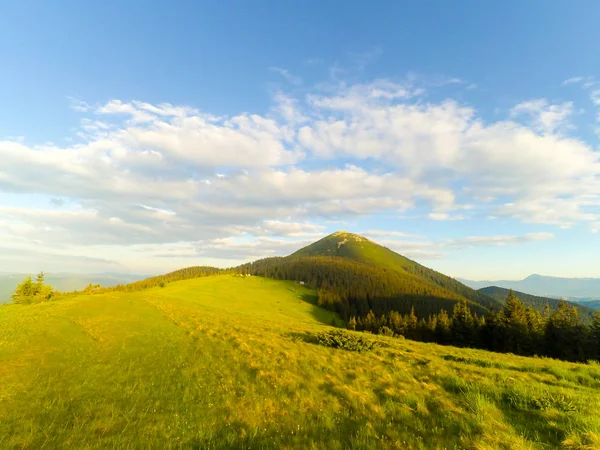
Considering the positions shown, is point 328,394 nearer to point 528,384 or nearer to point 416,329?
point 528,384

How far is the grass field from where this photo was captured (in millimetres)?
7152

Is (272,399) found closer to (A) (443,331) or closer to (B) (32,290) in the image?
(A) (443,331)

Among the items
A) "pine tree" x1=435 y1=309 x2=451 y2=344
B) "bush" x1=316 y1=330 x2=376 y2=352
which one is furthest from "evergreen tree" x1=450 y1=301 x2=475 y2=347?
"bush" x1=316 y1=330 x2=376 y2=352

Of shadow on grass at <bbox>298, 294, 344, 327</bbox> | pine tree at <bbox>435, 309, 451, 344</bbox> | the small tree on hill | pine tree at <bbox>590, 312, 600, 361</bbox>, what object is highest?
the small tree on hill

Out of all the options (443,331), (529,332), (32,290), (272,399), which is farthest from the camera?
(443,331)

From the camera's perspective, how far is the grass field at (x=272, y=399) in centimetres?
715

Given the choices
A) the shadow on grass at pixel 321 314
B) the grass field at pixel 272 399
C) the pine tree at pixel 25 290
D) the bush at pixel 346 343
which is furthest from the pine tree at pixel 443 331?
the pine tree at pixel 25 290

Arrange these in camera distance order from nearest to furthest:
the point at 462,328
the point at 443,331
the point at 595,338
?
the point at 595,338, the point at 462,328, the point at 443,331

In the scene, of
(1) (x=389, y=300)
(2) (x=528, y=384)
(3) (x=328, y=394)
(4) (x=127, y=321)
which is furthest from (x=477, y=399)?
(1) (x=389, y=300)

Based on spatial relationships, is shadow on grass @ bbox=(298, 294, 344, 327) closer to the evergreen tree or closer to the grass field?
the evergreen tree

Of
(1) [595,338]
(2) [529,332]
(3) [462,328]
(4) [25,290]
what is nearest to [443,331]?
(3) [462,328]

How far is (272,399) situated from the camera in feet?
33.2

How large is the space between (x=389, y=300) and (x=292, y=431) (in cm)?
19674

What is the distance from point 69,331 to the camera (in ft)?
66.1
